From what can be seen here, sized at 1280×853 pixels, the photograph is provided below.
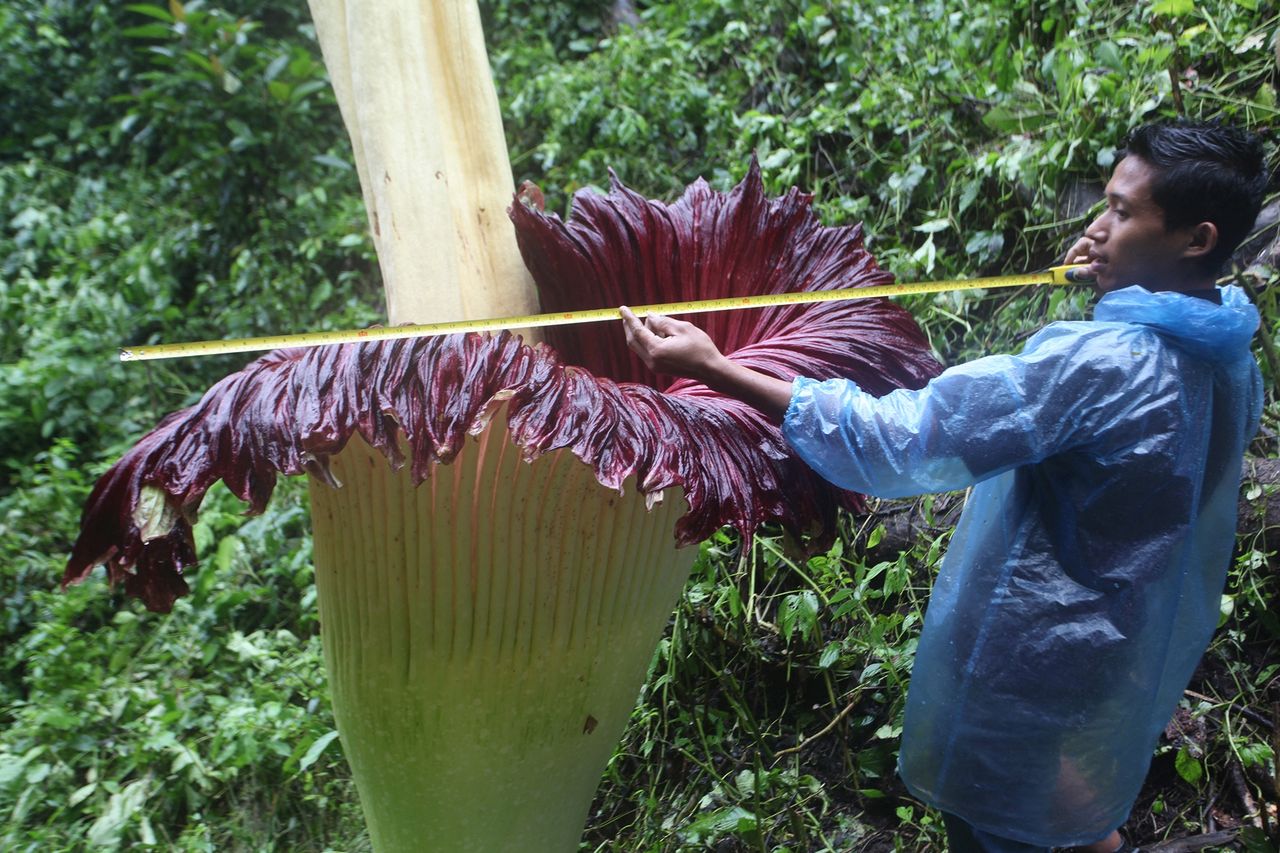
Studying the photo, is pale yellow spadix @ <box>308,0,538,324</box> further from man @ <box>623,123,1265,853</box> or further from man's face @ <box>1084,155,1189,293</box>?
man's face @ <box>1084,155,1189,293</box>

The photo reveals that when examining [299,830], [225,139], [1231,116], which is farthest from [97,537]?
[225,139]

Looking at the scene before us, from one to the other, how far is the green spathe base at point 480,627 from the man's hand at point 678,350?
0.18 m

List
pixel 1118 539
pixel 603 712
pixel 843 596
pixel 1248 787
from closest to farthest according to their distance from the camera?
pixel 1118 539, pixel 603 712, pixel 1248 787, pixel 843 596

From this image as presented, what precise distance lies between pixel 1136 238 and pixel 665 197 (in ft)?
7.46

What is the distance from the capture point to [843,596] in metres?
2.17

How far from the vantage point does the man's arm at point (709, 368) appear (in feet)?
4.38

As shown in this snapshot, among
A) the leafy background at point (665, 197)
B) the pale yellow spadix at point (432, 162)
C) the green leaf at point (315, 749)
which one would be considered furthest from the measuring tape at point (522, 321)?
the green leaf at point (315, 749)

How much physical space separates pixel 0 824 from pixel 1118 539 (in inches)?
89.5

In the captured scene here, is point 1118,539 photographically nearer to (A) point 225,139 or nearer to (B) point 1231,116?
(B) point 1231,116

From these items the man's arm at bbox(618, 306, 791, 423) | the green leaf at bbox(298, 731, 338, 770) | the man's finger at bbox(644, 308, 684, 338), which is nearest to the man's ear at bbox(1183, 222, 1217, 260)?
the man's arm at bbox(618, 306, 791, 423)

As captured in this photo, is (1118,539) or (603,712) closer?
(1118,539)

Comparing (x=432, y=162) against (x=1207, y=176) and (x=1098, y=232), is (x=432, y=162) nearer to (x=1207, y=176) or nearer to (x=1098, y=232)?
(x=1098, y=232)

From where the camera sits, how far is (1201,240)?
4.46 feet

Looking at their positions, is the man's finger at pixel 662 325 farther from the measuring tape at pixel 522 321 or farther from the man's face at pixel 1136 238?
the man's face at pixel 1136 238
